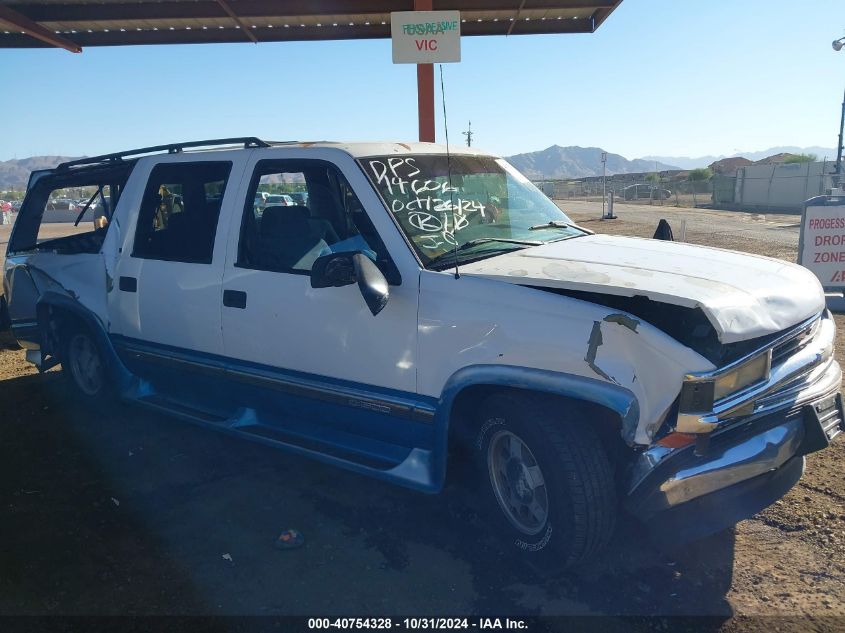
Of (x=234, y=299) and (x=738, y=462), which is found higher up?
(x=234, y=299)

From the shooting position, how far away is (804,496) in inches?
148

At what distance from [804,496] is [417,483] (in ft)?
7.19

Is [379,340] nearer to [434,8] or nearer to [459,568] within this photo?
[459,568]

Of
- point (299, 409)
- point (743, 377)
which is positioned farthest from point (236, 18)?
point (743, 377)

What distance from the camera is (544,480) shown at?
298 cm

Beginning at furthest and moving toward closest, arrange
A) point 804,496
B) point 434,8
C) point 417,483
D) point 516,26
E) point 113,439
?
point 516,26 → point 434,8 → point 113,439 → point 804,496 → point 417,483

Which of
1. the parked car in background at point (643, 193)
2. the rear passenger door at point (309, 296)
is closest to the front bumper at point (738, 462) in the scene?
the rear passenger door at point (309, 296)

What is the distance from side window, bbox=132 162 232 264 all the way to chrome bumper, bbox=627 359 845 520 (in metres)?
2.94

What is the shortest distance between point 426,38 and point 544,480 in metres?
3.93

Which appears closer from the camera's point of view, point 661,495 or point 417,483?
point 661,495

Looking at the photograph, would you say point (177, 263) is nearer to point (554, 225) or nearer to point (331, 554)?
point (331, 554)

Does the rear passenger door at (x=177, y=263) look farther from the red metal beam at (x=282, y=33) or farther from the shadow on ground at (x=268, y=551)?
the red metal beam at (x=282, y=33)

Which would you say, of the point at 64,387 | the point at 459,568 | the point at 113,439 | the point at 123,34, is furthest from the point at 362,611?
the point at 123,34

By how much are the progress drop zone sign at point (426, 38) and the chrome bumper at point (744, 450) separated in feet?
8.94
